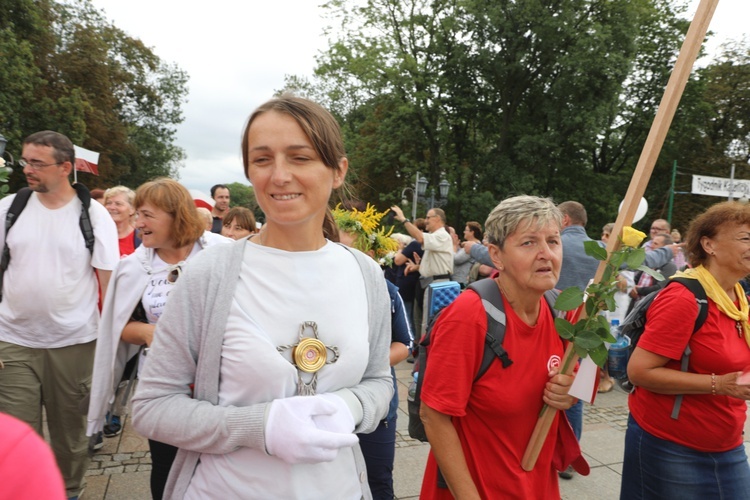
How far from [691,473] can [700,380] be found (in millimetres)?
445

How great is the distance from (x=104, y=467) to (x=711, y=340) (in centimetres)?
416

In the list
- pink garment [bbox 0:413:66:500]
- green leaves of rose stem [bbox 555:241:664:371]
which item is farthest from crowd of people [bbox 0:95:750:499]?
green leaves of rose stem [bbox 555:241:664:371]

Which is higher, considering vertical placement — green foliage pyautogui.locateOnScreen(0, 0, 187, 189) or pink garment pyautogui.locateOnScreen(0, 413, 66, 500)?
green foliage pyautogui.locateOnScreen(0, 0, 187, 189)

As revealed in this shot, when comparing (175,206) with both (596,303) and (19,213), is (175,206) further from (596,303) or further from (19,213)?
(596,303)

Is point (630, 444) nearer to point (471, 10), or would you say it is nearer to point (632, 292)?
point (632, 292)

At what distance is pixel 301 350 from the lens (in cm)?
135

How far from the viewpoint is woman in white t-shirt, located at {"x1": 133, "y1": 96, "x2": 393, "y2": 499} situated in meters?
1.26

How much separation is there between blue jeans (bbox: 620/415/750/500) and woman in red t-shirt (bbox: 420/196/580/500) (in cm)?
80

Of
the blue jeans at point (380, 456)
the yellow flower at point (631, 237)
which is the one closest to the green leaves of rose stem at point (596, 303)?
the yellow flower at point (631, 237)

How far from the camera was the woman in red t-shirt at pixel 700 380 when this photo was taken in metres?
2.36

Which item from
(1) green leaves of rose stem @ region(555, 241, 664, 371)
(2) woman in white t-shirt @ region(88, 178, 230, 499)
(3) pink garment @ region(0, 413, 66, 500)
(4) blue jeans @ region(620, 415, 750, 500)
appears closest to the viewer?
(3) pink garment @ region(0, 413, 66, 500)

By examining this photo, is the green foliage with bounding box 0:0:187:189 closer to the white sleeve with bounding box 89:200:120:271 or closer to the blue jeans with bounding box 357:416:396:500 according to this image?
the white sleeve with bounding box 89:200:120:271

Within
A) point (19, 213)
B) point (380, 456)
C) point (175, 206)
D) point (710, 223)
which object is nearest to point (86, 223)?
point (19, 213)

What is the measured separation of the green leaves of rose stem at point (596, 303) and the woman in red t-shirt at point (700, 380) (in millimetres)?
783
